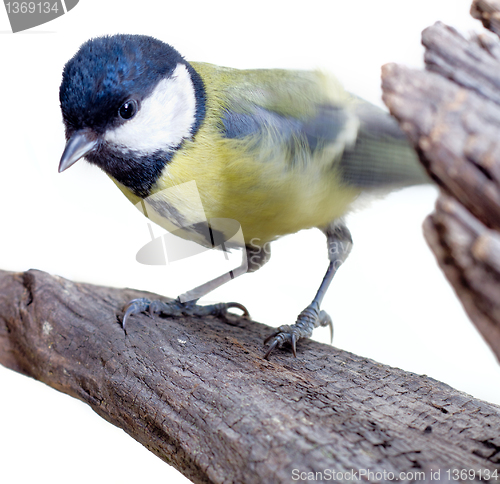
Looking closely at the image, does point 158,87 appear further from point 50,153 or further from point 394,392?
point 394,392

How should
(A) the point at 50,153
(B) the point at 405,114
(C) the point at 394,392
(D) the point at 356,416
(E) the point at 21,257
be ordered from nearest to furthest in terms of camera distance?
(B) the point at 405,114, (D) the point at 356,416, (C) the point at 394,392, (A) the point at 50,153, (E) the point at 21,257

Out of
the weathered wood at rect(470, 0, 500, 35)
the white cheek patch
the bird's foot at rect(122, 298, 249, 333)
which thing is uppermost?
the weathered wood at rect(470, 0, 500, 35)

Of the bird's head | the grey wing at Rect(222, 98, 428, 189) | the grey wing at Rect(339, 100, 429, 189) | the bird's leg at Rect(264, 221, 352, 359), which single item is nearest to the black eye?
the bird's head

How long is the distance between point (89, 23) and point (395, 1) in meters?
0.72

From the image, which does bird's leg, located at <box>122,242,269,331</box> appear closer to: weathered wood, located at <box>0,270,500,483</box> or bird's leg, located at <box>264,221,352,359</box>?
weathered wood, located at <box>0,270,500,483</box>

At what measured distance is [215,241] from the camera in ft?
3.29

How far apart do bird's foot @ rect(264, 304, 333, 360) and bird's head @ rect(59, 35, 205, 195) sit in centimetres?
39

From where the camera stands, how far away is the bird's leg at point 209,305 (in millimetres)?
1127

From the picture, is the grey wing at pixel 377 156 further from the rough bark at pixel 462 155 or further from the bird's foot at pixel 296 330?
the bird's foot at pixel 296 330

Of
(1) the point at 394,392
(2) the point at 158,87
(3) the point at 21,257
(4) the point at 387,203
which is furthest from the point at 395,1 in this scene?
(3) the point at 21,257

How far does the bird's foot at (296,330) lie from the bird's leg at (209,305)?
0.19 metres

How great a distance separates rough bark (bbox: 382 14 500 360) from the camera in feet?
1.55

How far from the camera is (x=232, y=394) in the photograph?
0.75m

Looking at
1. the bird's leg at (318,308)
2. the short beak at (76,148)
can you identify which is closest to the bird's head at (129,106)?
the short beak at (76,148)
